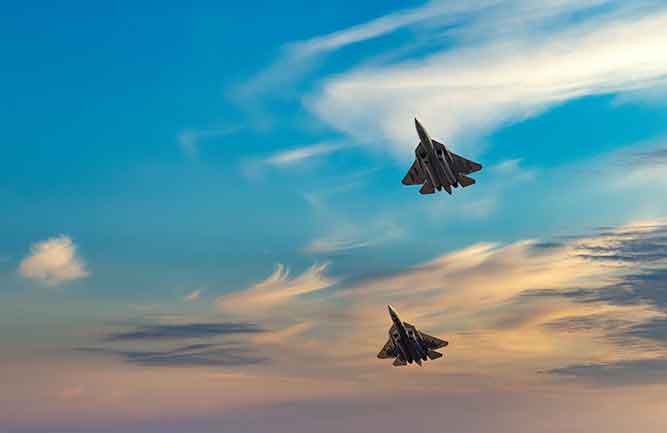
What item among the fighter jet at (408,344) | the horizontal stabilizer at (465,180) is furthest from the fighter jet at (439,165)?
the fighter jet at (408,344)

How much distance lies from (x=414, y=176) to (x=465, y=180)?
9.53 meters

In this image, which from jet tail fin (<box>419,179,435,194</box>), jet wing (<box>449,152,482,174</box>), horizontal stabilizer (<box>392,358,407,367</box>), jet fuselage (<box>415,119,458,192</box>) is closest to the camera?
jet fuselage (<box>415,119,458,192</box>)

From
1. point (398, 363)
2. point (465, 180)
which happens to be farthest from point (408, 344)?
point (465, 180)

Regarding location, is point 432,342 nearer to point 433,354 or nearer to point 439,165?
point 433,354

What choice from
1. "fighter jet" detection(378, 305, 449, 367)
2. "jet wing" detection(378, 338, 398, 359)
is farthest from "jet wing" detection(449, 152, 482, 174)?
"jet wing" detection(378, 338, 398, 359)

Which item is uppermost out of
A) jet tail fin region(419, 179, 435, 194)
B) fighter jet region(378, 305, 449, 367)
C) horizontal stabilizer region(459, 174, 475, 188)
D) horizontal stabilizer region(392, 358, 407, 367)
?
jet tail fin region(419, 179, 435, 194)

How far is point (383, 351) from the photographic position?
148m

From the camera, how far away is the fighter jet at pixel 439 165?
4900 inches

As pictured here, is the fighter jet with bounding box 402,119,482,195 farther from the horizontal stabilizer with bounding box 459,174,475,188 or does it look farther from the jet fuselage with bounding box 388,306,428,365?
the jet fuselage with bounding box 388,306,428,365

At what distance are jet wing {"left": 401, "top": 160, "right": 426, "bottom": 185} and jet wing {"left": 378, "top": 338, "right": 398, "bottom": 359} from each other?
1185 inches

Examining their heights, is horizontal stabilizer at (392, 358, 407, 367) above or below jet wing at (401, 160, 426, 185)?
below

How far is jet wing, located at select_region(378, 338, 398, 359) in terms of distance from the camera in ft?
473

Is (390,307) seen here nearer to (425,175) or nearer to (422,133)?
(425,175)

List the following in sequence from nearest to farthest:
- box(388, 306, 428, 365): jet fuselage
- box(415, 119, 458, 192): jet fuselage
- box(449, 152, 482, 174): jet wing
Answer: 1. box(415, 119, 458, 192): jet fuselage
2. box(449, 152, 482, 174): jet wing
3. box(388, 306, 428, 365): jet fuselage
